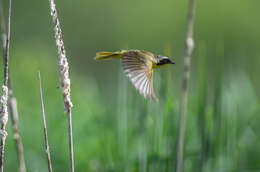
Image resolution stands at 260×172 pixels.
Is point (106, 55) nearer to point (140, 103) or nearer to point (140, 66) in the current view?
point (140, 66)

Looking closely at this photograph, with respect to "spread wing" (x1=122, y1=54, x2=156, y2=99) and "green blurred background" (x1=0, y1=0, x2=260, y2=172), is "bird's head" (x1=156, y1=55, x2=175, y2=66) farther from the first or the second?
"green blurred background" (x1=0, y1=0, x2=260, y2=172)

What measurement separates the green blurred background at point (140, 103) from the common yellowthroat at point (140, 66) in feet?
1.11

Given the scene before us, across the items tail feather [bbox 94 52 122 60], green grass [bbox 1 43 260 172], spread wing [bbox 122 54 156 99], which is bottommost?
green grass [bbox 1 43 260 172]

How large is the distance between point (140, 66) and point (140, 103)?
61 centimetres

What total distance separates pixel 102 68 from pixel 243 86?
15.2ft

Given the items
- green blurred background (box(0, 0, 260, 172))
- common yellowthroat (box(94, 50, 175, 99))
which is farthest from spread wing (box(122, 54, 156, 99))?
green blurred background (box(0, 0, 260, 172))

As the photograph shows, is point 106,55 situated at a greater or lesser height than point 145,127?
greater

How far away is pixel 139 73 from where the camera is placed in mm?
1265

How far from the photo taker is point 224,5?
29.9ft

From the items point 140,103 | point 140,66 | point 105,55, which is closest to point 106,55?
point 105,55

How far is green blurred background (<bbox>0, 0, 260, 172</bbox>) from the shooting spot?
1.88 metres

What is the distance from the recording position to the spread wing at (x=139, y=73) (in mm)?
1204

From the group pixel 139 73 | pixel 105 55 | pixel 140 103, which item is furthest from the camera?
pixel 140 103

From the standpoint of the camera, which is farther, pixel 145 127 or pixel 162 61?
pixel 145 127
